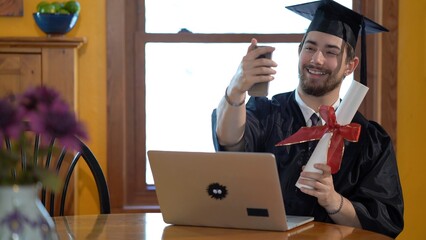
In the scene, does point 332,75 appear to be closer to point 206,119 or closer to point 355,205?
point 355,205

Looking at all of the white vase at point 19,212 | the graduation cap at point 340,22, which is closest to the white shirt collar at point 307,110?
the graduation cap at point 340,22

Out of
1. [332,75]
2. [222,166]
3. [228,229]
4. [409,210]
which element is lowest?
[409,210]

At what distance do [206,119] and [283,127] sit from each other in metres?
1.28

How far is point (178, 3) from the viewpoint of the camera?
3930mm

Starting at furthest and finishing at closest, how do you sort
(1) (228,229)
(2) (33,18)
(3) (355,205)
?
(2) (33,18) → (3) (355,205) → (1) (228,229)

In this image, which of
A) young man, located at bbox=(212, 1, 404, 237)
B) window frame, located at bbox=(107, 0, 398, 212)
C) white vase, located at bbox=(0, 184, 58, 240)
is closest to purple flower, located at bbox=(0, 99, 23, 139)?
white vase, located at bbox=(0, 184, 58, 240)

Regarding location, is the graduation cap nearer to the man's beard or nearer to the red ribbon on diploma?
the man's beard

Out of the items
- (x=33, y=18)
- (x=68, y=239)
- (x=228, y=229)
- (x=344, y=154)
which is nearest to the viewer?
(x=68, y=239)

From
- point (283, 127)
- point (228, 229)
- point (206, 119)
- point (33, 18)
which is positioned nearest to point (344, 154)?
point (283, 127)

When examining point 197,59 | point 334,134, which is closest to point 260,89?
point 334,134

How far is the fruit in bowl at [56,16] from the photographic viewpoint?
3.60 meters

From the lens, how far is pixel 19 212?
1.24 m

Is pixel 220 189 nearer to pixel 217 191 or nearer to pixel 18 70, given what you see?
pixel 217 191

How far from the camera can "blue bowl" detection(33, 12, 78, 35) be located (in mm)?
3598
